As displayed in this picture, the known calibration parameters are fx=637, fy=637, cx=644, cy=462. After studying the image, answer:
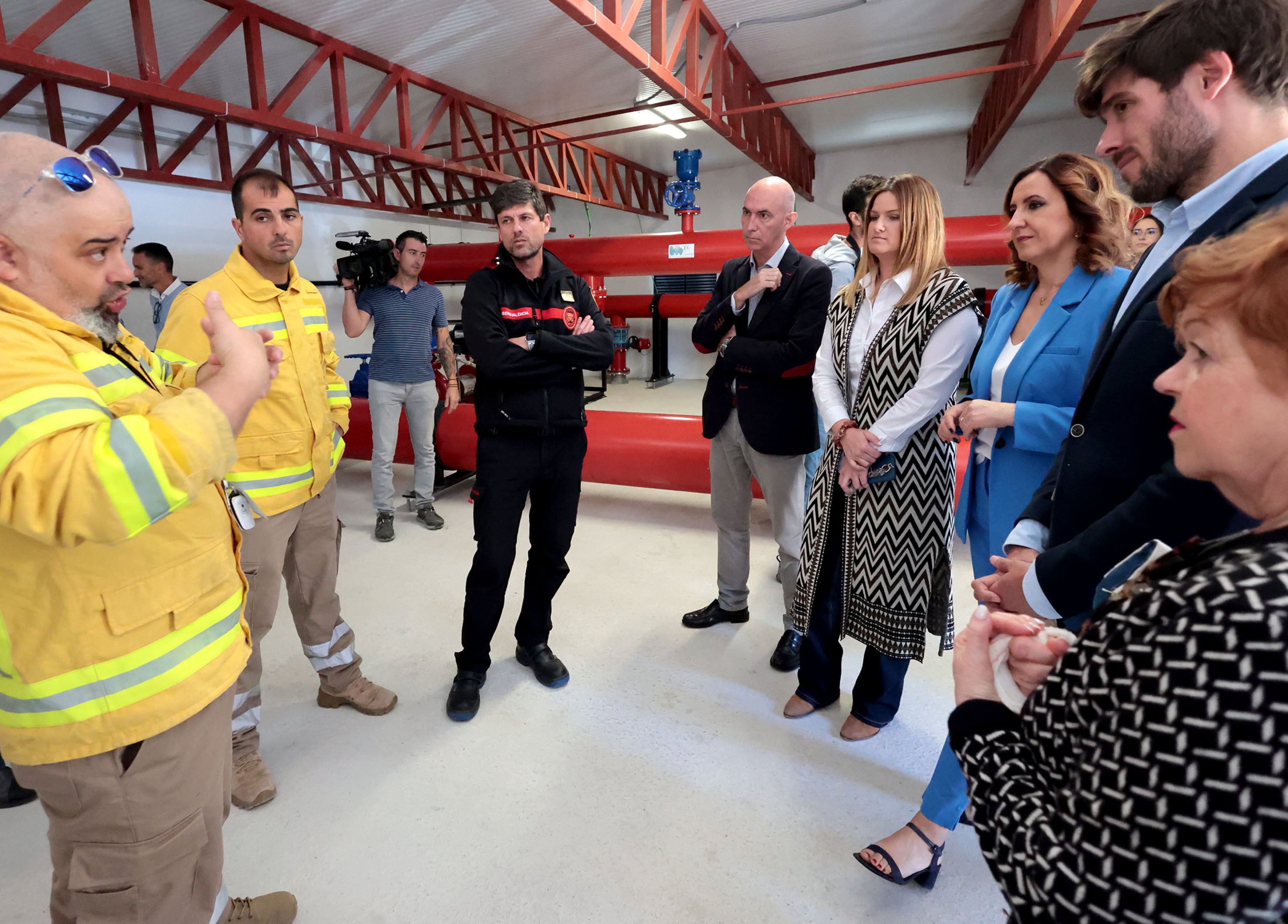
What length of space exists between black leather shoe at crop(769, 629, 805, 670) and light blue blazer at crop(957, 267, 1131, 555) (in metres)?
0.95

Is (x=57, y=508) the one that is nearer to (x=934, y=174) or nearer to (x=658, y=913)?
(x=658, y=913)

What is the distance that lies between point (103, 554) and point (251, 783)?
45.9 inches

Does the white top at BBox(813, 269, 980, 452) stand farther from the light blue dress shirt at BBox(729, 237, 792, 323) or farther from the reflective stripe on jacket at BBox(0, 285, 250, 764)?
the reflective stripe on jacket at BBox(0, 285, 250, 764)

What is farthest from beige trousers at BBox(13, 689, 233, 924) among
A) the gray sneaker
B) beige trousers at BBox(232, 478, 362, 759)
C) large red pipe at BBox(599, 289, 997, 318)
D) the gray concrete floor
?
large red pipe at BBox(599, 289, 997, 318)

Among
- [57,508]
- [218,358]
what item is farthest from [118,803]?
[218,358]

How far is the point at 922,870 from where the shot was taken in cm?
146

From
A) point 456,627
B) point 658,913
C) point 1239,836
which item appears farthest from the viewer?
point 456,627

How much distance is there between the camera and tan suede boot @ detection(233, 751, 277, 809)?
1.70m

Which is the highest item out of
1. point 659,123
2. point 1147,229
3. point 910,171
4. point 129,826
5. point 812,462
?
point 659,123

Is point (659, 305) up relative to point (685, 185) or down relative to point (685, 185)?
down

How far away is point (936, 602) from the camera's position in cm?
178

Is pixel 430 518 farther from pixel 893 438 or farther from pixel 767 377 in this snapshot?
pixel 893 438

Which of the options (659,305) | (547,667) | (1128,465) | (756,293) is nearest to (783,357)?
(756,293)

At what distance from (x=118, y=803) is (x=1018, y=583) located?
1.43 m
